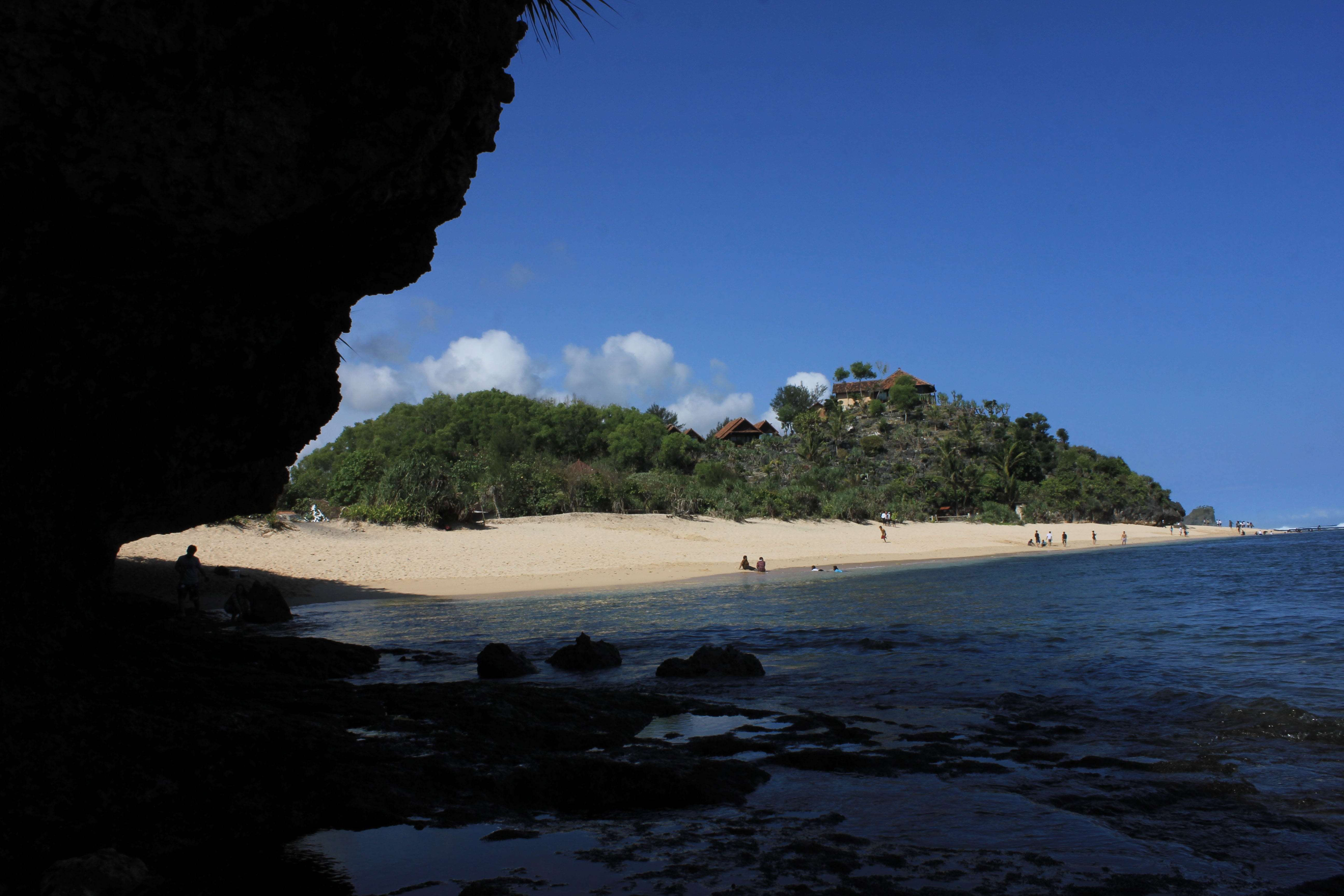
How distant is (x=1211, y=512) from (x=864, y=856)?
5472 inches

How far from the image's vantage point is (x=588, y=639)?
10914mm

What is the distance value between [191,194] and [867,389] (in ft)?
324

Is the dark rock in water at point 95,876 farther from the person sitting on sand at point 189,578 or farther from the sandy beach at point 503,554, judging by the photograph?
the sandy beach at point 503,554

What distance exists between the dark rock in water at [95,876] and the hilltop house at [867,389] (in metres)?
91.6

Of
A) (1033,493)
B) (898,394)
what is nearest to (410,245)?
(1033,493)

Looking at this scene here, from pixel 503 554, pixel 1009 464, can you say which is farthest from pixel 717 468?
pixel 1009 464

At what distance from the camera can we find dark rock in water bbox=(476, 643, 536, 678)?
389 inches

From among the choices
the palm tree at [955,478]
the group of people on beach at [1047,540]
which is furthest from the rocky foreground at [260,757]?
the palm tree at [955,478]

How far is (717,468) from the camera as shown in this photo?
47094mm

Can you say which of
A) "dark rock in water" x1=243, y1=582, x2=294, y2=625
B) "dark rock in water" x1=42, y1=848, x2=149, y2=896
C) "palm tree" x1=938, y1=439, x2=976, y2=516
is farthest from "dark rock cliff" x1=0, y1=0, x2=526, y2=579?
"palm tree" x1=938, y1=439, x2=976, y2=516

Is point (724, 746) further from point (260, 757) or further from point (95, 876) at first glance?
point (95, 876)

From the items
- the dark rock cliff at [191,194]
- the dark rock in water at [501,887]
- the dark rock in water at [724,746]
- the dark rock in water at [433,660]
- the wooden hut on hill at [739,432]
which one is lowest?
the dark rock in water at [433,660]

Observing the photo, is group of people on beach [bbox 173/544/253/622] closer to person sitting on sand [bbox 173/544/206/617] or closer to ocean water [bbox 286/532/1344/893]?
person sitting on sand [bbox 173/544/206/617]

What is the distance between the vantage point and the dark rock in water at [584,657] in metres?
10.6
